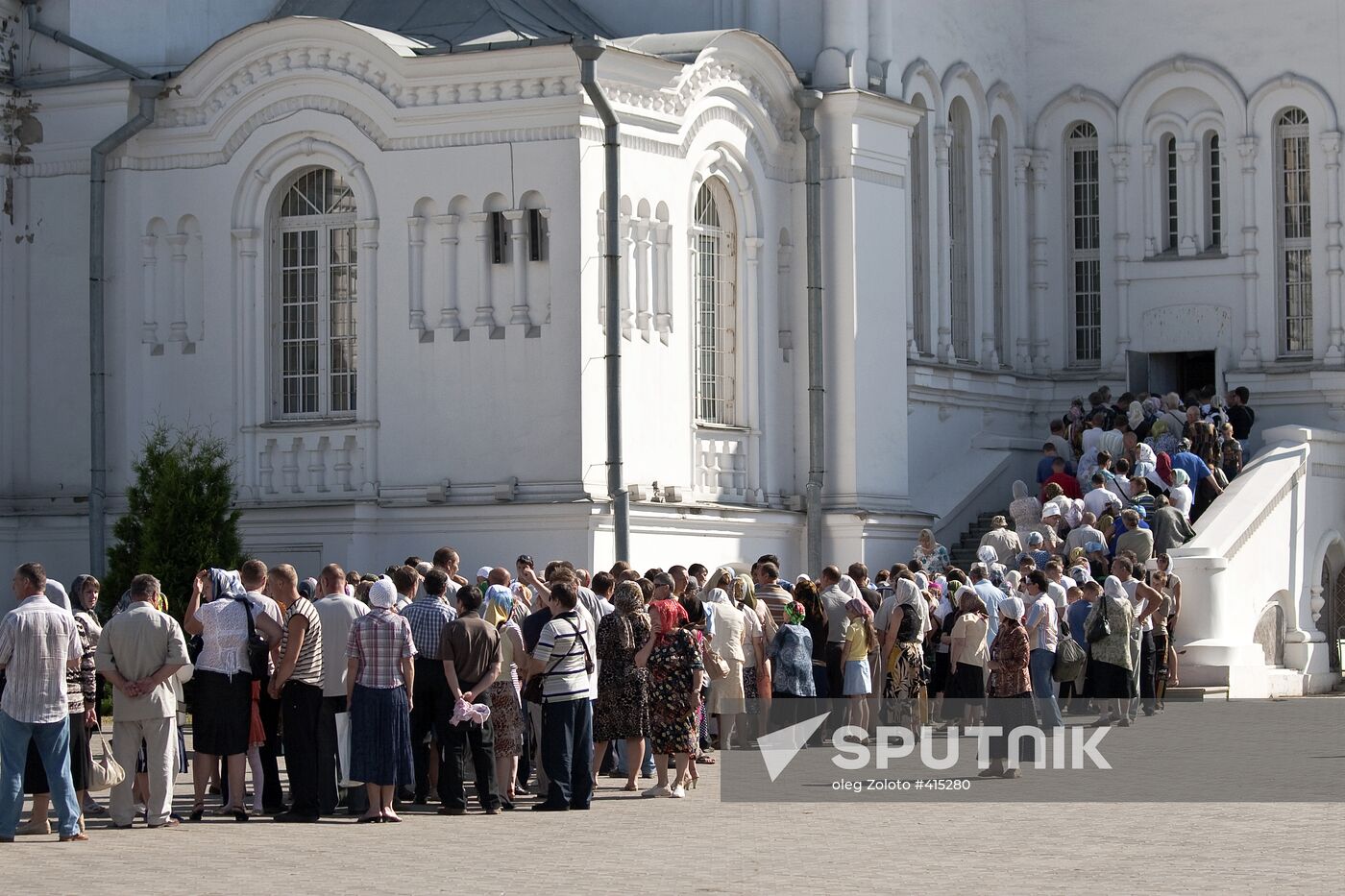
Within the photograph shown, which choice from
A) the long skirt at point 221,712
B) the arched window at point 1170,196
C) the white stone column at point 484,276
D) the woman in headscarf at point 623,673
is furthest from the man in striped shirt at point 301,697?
the arched window at point 1170,196

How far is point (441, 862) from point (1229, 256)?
81.2ft

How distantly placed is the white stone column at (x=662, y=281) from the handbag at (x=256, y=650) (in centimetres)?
1167

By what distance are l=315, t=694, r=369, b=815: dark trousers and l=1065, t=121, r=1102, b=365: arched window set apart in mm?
22449

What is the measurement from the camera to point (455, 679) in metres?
17.5

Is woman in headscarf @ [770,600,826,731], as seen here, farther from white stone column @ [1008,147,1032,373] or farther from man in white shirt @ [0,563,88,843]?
white stone column @ [1008,147,1032,373]

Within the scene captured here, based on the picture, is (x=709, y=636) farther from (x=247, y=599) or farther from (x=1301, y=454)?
(x=1301, y=454)

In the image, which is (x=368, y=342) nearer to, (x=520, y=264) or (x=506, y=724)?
(x=520, y=264)

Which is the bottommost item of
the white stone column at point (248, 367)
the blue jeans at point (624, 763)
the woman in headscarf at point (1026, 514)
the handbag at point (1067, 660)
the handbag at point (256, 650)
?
the blue jeans at point (624, 763)

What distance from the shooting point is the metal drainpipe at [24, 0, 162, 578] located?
94.9ft

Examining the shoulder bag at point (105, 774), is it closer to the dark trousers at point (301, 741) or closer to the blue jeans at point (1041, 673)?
the dark trousers at point (301, 741)

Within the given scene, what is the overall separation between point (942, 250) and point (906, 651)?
42.0 ft

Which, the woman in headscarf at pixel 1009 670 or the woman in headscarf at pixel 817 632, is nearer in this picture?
the woman in headscarf at pixel 1009 670

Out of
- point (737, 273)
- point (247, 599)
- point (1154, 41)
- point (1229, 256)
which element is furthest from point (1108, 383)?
point (247, 599)

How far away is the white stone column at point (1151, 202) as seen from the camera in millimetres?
37562
